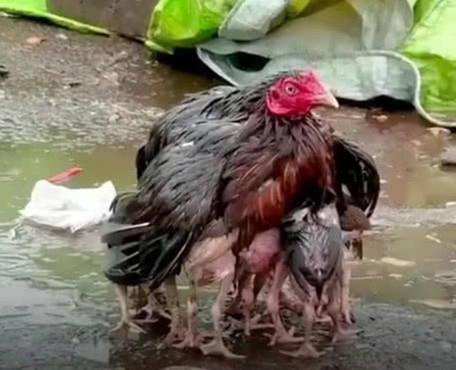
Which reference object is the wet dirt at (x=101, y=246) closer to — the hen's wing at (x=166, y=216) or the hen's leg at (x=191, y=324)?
the hen's leg at (x=191, y=324)

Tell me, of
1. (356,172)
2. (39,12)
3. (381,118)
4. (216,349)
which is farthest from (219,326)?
(39,12)

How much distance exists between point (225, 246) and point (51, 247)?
3.69 ft

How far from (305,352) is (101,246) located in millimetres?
1055

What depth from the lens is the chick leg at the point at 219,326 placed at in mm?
3844

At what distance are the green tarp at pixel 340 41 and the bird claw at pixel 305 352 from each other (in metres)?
3.02

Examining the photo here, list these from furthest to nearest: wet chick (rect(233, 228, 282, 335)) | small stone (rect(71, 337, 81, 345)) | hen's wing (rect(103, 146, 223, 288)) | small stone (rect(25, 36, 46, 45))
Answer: small stone (rect(25, 36, 46, 45)), small stone (rect(71, 337, 81, 345)), wet chick (rect(233, 228, 282, 335)), hen's wing (rect(103, 146, 223, 288))

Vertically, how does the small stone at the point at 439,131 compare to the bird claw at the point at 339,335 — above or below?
A: below

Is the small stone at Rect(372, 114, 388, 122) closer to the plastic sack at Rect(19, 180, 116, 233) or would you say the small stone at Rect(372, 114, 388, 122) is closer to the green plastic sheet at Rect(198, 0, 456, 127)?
the green plastic sheet at Rect(198, 0, 456, 127)

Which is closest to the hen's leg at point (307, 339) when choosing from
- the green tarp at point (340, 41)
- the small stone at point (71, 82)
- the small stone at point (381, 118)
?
the small stone at point (381, 118)

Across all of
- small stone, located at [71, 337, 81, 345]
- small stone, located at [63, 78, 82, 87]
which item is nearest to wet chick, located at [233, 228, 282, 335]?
small stone, located at [71, 337, 81, 345]

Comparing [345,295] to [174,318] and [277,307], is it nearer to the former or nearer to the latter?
[277,307]

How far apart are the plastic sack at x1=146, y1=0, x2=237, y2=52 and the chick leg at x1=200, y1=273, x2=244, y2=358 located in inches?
141

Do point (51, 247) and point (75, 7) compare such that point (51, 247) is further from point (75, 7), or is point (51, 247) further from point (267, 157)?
point (75, 7)

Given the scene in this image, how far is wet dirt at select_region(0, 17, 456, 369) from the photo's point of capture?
394 cm
